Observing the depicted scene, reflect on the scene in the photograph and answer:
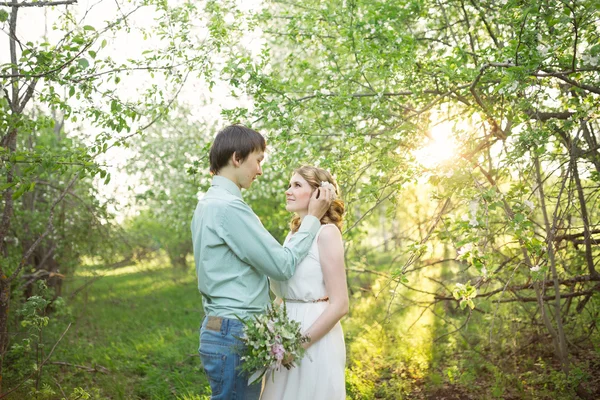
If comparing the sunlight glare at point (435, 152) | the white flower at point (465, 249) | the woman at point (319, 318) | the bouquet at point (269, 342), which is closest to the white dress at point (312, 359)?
the woman at point (319, 318)

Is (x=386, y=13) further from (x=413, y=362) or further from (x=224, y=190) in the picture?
(x=413, y=362)

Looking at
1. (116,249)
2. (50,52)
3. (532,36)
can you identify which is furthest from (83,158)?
(116,249)

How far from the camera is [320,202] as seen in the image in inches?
122

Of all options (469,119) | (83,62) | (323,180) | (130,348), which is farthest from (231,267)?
(130,348)

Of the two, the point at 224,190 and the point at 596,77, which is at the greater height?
the point at 596,77

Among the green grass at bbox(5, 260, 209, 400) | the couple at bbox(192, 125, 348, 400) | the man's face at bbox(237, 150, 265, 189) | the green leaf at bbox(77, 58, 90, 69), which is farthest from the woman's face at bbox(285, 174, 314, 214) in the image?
the green grass at bbox(5, 260, 209, 400)

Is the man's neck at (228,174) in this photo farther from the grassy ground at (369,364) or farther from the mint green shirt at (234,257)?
the grassy ground at (369,364)

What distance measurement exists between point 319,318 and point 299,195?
2.54 ft

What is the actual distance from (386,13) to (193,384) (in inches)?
177

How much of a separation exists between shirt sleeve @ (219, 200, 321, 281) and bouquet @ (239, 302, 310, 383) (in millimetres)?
210

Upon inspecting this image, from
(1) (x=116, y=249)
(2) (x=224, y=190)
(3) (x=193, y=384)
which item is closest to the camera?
(2) (x=224, y=190)

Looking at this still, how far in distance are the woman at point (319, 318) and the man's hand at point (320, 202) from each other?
10 centimetres

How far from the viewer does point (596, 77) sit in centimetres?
390

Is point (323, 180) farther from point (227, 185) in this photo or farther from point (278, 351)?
point (278, 351)
